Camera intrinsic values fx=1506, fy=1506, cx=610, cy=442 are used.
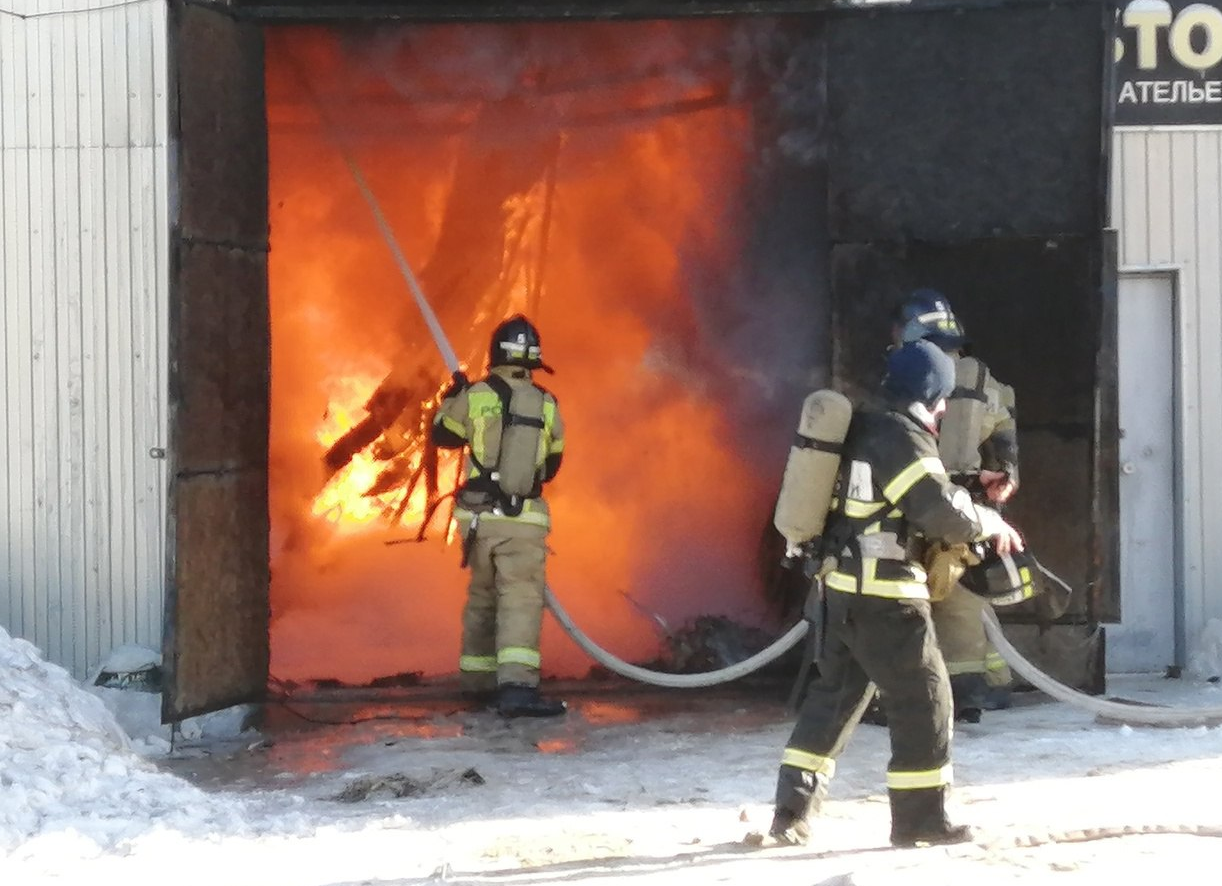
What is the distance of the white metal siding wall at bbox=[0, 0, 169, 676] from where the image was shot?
7.49 m

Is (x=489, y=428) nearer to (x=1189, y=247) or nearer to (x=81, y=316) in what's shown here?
(x=81, y=316)

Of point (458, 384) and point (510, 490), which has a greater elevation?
point (458, 384)

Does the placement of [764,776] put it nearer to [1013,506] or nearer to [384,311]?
[1013,506]

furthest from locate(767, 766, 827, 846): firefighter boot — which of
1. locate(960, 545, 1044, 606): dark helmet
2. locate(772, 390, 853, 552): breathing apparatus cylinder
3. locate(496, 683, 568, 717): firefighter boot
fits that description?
locate(496, 683, 568, 717): firefighter boot

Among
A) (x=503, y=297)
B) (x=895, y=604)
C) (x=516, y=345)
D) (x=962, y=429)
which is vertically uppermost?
(x=503, y=297)

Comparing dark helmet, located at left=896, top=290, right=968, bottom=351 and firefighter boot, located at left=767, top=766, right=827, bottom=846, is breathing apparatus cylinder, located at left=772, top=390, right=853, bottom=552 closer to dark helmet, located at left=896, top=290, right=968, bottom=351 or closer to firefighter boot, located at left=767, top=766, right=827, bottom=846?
firefighter boot, located at left=767, top=766, right=827, bottom=846

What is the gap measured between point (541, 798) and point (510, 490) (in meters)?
2.04

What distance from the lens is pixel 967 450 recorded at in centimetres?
688

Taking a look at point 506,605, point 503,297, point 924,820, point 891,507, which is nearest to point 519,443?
point 506,605

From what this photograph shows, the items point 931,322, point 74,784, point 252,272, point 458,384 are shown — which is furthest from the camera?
point 458,384

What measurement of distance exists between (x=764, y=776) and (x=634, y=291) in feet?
10.4

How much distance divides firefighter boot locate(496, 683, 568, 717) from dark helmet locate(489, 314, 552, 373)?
5.25 ft

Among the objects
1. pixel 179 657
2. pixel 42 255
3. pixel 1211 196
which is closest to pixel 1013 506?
pixel 1211 196

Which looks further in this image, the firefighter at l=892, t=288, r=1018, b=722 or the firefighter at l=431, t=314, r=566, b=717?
the firefighter at l=431, t=314, r=566, b=717
